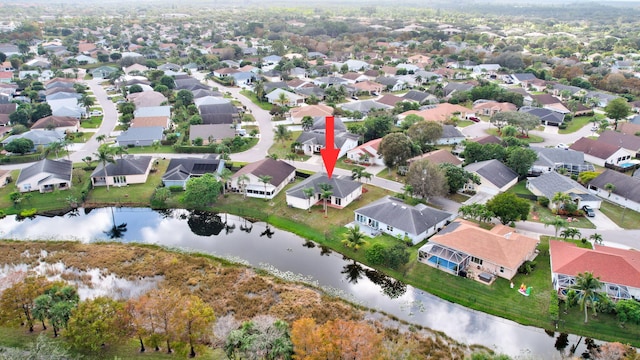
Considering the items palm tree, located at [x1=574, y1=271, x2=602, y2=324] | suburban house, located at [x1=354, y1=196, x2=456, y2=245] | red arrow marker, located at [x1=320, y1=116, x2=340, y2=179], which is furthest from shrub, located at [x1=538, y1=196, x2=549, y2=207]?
red arrow marker, located at [x1=320, y1=116, x2=340, y2=179]

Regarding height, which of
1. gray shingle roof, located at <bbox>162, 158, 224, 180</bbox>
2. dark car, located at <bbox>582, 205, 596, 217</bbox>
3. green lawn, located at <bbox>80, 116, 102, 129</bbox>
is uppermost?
gray shingle roof, located at <bbox>162, 158, 224, 180</bbox>

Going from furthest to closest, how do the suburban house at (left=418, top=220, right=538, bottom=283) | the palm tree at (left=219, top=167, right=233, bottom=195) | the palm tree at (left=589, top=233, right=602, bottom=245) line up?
the palm tree at (left=219, top=167, right=233, bottom=195) < the palm tree at (left=589, top=233, right=602, bottom=245) < the suburban house at (left=418, top=220, right=538, bottom=283)

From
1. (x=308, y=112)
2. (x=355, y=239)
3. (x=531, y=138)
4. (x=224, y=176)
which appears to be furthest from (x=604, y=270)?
(x=308, y=112)

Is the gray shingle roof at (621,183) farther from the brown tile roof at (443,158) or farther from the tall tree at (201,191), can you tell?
the tall tree at (201,191)

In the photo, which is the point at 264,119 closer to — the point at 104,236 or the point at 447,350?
the point at 104,236

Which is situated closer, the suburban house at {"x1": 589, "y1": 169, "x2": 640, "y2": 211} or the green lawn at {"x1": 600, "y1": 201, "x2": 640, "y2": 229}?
the green lawn at {"x1": 600, "y1": 201, "x2": 640, "y2": 229}

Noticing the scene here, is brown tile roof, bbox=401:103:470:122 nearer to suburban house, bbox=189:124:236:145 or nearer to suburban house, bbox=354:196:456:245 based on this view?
suburban house, bbox=189:124:236:145

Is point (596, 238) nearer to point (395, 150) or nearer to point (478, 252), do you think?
point (478, 252)
